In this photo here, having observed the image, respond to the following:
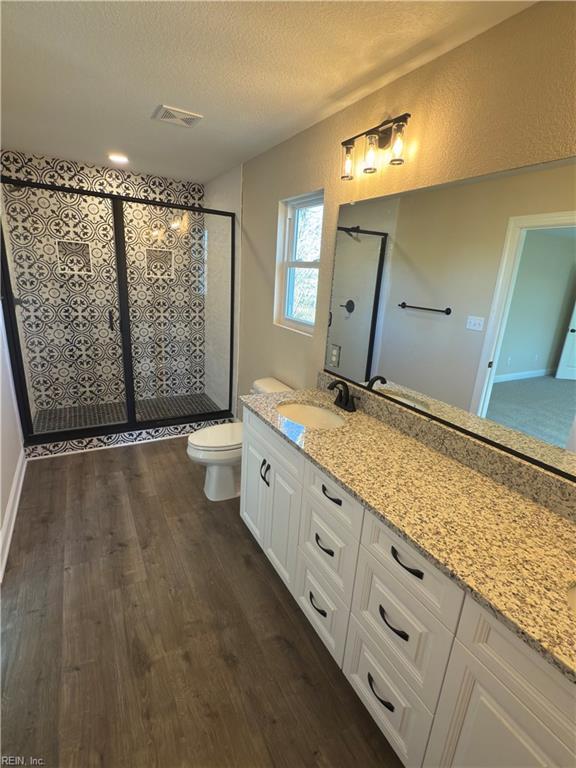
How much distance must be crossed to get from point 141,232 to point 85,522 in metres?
2.70

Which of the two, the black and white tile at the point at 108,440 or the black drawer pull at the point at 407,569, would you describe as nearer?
the black drawer pull at the point at 407,569

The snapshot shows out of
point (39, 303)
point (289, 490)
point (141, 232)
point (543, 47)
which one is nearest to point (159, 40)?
point (543, 47)

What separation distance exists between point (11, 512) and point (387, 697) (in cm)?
230

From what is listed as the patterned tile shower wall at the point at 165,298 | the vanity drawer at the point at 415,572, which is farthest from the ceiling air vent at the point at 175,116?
the vanity drawer at the point at 415,572

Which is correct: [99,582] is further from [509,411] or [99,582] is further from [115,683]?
[509,411]

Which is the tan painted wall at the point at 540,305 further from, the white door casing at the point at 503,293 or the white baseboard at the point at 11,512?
the white baseboard at the point at 11,512

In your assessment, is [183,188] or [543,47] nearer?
[543,47]

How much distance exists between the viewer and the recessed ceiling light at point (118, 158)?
2989 millimetres

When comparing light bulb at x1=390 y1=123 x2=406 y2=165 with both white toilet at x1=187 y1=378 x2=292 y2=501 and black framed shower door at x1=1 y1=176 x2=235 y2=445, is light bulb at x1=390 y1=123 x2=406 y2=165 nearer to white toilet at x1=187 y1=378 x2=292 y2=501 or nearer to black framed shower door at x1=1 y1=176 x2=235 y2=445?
white toilet at x1=187 y1=378 x2=292 y2=501

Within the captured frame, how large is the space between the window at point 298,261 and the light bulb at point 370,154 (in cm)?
57

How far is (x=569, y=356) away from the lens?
4.17 ft

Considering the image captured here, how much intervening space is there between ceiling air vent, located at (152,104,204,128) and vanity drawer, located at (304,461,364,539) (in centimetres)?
204

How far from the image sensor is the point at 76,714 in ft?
4.38

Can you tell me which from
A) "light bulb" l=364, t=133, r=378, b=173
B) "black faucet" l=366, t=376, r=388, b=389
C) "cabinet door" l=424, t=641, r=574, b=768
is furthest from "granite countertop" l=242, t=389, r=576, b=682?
"light bulb" l=364, t=133, r=378, b=173
